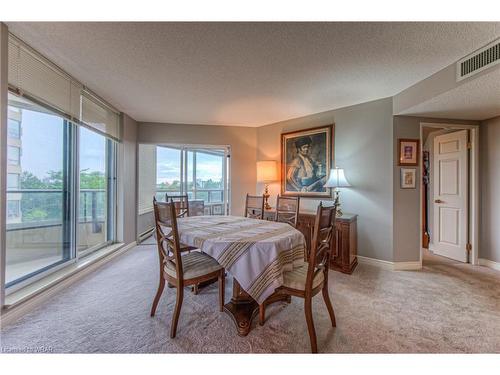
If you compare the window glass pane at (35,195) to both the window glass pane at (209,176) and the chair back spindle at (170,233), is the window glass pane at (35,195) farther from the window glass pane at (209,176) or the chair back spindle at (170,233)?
the window glass pane at (209,176)

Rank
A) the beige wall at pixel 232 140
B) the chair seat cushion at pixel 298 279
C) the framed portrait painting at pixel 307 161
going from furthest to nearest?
the beige wall at pixel 232 140, the framed portrait painting at pixel 307 161, the chair seat cushion at pixel 298 279

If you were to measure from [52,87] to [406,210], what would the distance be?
4493 mm

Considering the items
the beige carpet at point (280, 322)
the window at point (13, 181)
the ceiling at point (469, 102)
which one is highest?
the ceiling at point (469, 102)

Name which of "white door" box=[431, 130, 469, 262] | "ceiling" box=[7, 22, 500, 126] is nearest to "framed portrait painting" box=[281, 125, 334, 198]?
"ceiling" box=[7, 22, 500, 126]

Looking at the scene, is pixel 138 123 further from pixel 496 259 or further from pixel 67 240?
pixel 496 259

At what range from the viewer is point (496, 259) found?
3.00 m

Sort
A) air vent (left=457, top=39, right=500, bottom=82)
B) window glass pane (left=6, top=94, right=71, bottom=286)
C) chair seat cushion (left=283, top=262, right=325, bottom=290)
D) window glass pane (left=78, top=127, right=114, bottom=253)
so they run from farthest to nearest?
window glass pane (left=78, top=127, right=114, bottom=253)
window glass pane (left=6, top=94, right=71, bottom=286)
air vent (left=457, top=39, right=500, bottom=82)
chair seat cushion (left=283, top=262, right=325, bottom=290)

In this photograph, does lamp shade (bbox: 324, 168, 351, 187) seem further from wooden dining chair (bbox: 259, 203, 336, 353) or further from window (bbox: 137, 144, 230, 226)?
window (bbox: 137, 144, 230, 226)

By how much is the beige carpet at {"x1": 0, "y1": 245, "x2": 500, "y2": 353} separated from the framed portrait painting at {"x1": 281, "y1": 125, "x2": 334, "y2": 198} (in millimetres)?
1605

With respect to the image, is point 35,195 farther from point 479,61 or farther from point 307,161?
point 479,61

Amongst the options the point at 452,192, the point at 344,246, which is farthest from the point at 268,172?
the point at 452,192

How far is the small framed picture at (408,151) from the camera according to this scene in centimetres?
299

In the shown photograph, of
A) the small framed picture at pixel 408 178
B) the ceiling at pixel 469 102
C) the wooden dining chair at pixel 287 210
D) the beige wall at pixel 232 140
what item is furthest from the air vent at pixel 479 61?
the beige wall at pixel 232 140

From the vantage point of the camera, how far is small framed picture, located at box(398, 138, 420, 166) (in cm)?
299
